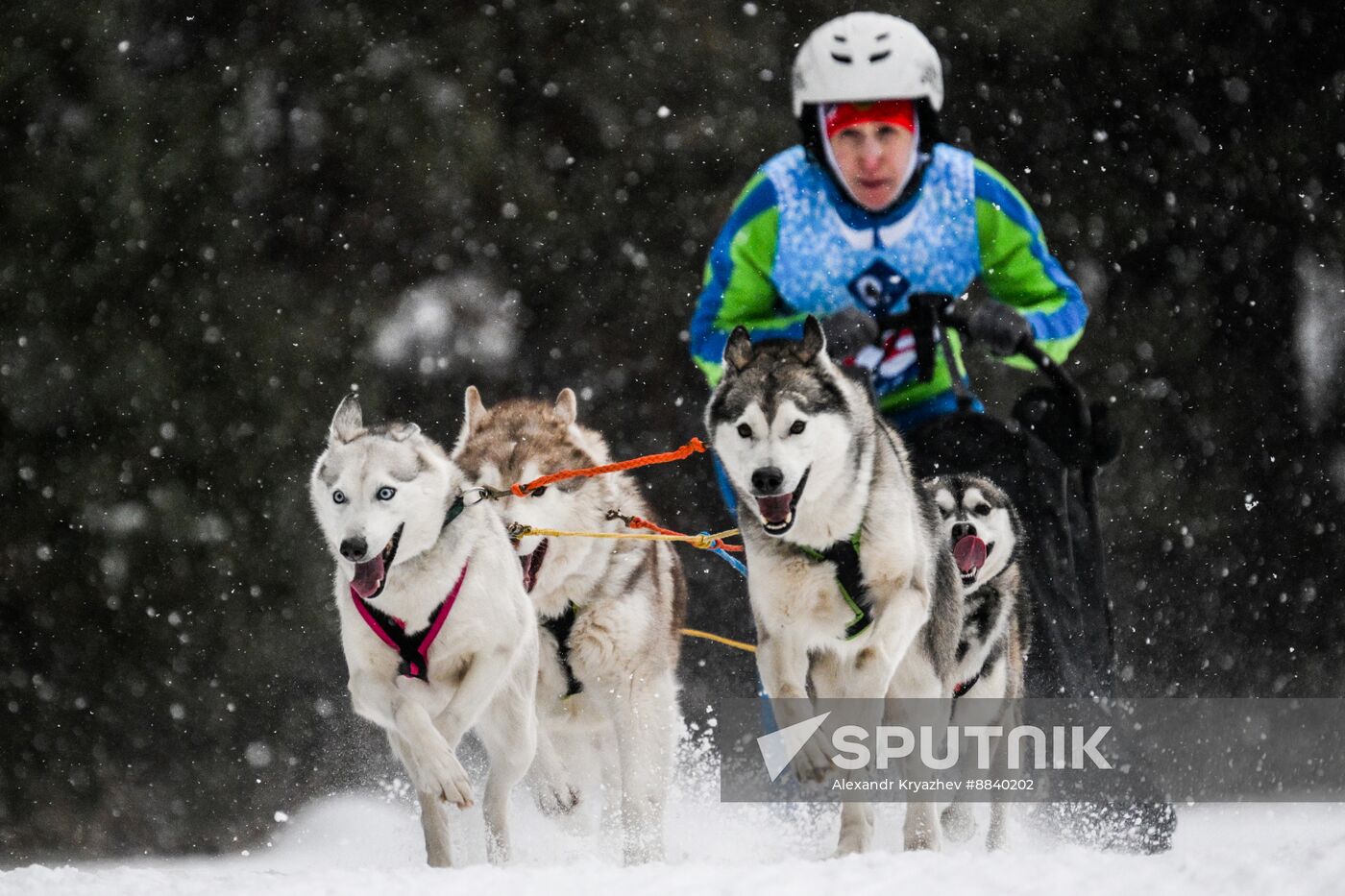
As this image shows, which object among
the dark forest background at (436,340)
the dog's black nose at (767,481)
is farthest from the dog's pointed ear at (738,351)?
the dark forest background at (436,340)

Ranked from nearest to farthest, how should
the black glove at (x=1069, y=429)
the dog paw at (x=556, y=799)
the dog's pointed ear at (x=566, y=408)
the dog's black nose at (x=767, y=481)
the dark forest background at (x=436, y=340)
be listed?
1. the dog's black nose at (x=767, y=481)
2. the black glove at (x=1069, y=429)
3. the dog's pointed ear at (x=566, y=408)
4. the dog paw at (x=556, y=799)
5. the dark forest background at (x=436, y=340)

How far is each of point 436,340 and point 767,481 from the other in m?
9.89

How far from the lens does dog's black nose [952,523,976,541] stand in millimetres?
4137

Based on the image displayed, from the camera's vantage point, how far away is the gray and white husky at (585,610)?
4.66 metres

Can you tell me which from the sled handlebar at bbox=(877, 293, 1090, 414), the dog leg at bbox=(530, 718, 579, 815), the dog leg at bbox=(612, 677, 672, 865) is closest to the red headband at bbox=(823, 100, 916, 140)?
the sled handlebar at bbox=(877, 293, 1090, 414)

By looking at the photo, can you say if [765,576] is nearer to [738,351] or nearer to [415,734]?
[738,351]

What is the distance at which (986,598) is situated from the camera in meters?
4.35

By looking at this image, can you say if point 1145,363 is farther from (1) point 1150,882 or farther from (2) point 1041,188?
(1) point 1150,882

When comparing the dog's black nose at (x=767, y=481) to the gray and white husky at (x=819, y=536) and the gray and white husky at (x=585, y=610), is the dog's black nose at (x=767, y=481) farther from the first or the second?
the gray and white husky at (x=585, y=610)

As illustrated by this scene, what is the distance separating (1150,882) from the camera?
10.7ft

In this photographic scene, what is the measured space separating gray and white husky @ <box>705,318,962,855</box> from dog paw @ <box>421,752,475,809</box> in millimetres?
772

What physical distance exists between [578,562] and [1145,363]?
881 centimetres

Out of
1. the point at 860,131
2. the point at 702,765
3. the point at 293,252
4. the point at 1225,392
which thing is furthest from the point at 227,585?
the point at 860,131

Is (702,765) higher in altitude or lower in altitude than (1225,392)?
lower
